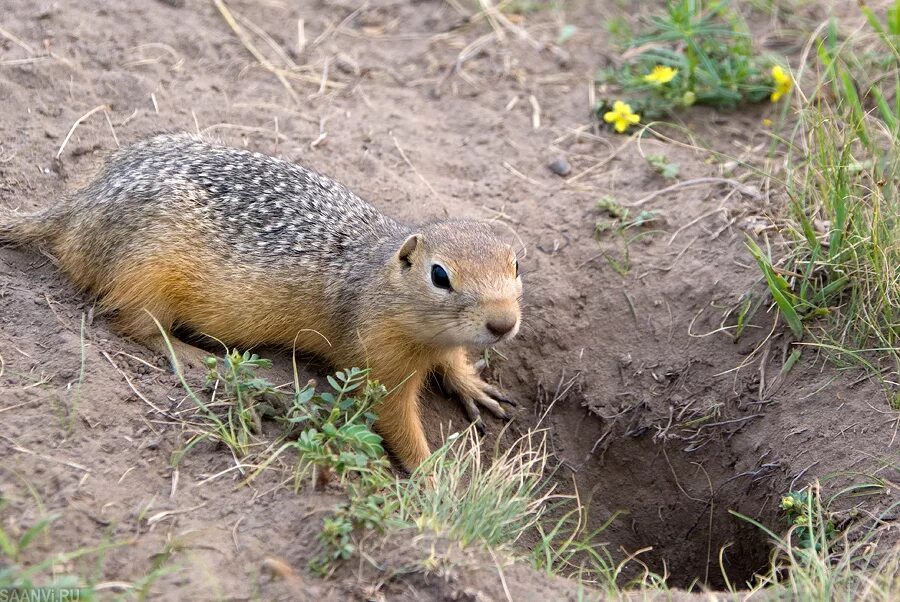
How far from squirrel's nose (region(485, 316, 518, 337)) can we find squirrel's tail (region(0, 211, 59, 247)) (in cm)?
258

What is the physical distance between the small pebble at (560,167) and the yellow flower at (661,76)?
90 centimetres

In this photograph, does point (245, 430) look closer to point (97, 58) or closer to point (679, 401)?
point (679, 401)

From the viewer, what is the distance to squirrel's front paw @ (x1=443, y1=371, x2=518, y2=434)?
18.4 feet

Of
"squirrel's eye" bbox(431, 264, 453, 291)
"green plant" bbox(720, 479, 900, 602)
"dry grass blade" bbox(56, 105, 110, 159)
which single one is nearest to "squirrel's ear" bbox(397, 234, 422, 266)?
"squirrel's eye" bbox(431, 264, 453, 291)

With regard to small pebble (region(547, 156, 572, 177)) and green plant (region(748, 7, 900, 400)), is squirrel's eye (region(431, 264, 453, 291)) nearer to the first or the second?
green plant (region(748, 7, 900, 400))

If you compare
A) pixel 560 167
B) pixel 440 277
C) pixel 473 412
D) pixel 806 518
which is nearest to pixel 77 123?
pixel 440 277

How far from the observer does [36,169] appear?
18.7 feet

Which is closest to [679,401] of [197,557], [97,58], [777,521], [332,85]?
[777,521]

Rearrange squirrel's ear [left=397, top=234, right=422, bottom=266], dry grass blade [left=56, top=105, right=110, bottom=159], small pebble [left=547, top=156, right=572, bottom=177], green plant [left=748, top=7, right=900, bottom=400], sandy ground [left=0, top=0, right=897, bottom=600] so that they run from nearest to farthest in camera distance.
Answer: sandy ground [left=0, top=0, right=897, bottom=600]
squirrel's ear [left=397, top=234, right=422, bottom=266]
green plant [left=748, top=7, right=900, bottom=400]
dry grass blade [left=56, top=105, right=110, bottom=159]
small pebble [left=547, top=156, right=572, bottom=177]

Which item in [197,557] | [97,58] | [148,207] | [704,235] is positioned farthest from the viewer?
[97,58]

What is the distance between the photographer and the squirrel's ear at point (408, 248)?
187 inches

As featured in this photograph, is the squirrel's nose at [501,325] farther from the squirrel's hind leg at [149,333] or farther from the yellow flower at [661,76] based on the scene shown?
the yellow flower at [661,76]

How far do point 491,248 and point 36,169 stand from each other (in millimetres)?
2983

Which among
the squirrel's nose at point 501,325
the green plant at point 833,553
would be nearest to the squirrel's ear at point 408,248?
the squirrel's nose at point 501,325
